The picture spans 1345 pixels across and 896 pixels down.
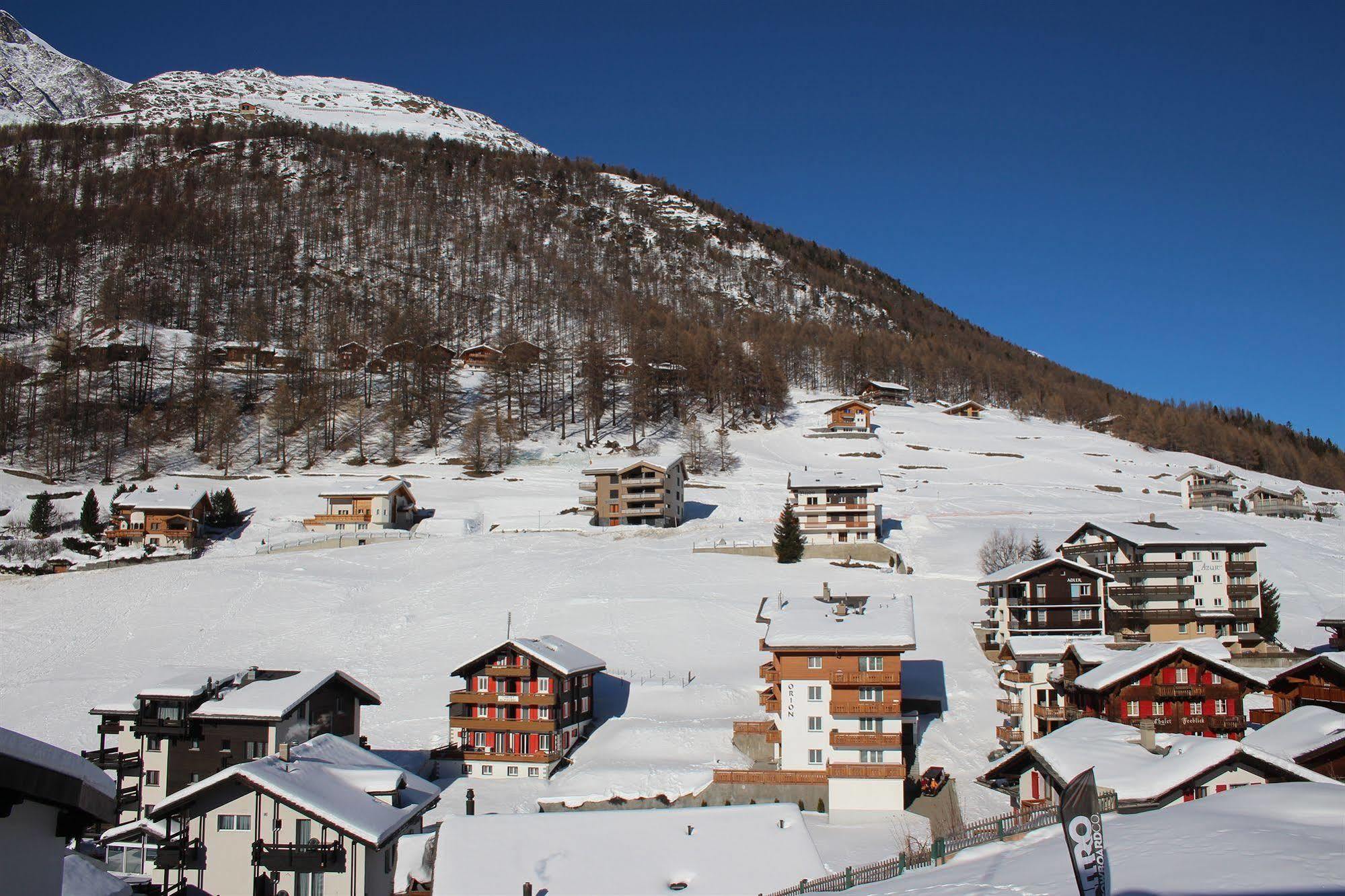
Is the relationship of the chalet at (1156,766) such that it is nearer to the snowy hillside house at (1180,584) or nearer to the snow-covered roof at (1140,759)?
the snow-covered roof at (1140,759)

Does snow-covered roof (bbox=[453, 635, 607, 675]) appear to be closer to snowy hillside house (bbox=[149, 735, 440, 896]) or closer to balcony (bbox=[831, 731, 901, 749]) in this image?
balcony (bbox=[831, 731, 901, 749])

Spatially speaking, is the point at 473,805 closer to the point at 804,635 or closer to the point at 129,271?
the point at 804,635

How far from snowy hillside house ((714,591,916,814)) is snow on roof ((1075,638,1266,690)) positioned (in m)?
6.24

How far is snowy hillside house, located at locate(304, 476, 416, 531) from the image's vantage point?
6512 cm

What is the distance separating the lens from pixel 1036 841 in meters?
13.8

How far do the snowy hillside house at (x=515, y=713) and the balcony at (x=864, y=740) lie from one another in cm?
1039

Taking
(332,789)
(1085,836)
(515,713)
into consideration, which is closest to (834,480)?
(515,713)

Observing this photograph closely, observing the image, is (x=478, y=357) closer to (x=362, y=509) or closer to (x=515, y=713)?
(x=362, y=509)

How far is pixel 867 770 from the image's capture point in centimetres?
3042

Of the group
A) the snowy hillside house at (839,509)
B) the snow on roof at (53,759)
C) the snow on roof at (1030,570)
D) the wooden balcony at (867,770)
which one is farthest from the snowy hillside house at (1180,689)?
the snowy hillside house at (839,509)

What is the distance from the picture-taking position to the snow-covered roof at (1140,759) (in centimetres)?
1783

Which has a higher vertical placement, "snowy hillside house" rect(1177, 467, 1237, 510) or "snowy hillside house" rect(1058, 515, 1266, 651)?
"snowy hillside house" rect(1177, 467, 1237, 510)

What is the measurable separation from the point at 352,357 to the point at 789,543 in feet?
242

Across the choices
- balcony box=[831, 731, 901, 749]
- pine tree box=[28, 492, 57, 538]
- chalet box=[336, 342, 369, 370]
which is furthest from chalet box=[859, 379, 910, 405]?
balcony box=[831, 731, 901, 749]
